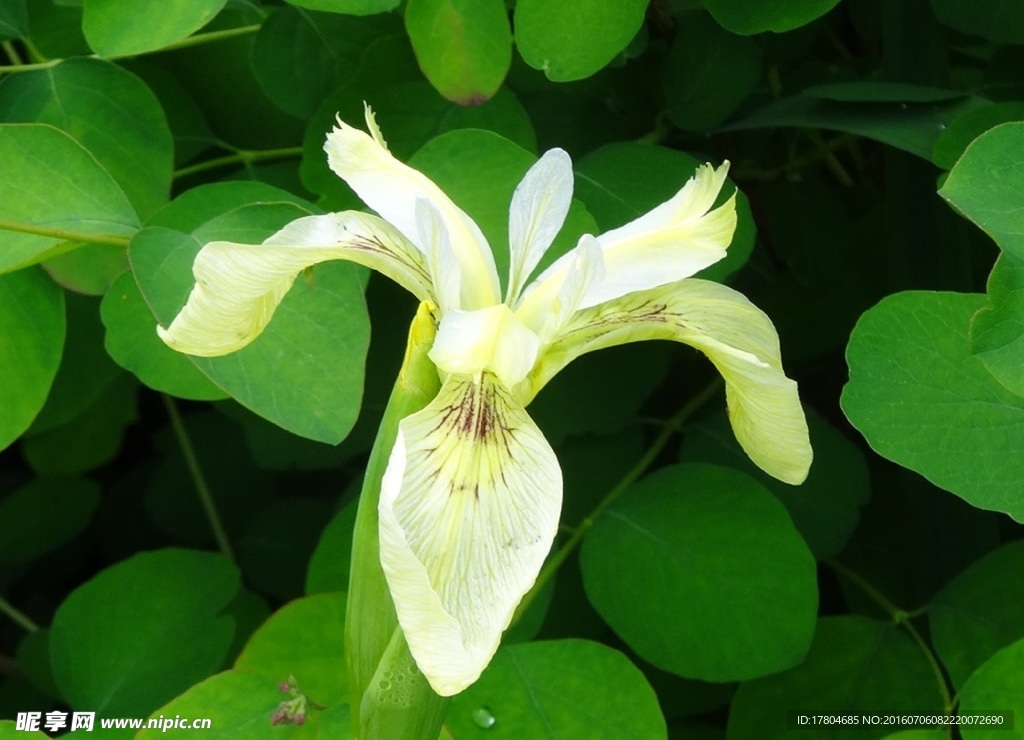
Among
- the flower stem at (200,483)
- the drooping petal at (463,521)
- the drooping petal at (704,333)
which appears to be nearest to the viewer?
the drooping petal at (463,521)

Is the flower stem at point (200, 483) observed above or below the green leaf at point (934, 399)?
below

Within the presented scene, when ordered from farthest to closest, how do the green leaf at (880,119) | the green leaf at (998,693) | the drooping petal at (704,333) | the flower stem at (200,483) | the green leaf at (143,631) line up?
the flower stem at (200,483) < the green leaf at (143,631) < the green leaf at (880,119) < the green leaf at (998,693) < the drooping petal at (704,333)

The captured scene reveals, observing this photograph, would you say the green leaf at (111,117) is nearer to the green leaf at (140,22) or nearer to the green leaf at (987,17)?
the green leaf at (140,22)

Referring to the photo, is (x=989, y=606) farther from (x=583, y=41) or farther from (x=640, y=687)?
(x=583, y=41)

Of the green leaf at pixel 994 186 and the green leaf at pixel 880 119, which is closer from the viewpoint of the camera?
the green leaf at pixel 994 186

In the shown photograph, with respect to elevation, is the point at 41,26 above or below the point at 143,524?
above

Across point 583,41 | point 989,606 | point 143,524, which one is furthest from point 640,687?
point 143,524

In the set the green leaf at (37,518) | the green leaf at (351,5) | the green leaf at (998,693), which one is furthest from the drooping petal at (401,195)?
the green leaf at (37,518)

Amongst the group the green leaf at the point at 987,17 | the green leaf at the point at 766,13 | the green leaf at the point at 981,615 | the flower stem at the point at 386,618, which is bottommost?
the green leaf at the point at 981,615
